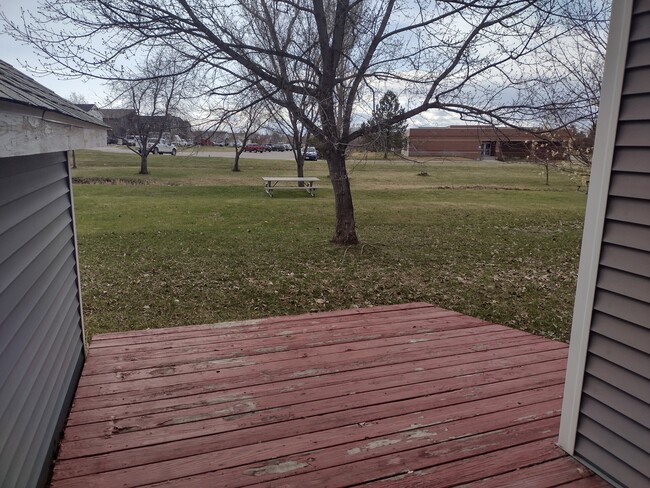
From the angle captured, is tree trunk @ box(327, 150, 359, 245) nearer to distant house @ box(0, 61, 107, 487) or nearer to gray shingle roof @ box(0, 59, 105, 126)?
distant house @ box(0, 61, 107, 487)

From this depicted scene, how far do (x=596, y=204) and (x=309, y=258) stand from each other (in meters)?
5.63

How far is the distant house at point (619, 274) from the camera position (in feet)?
5.59

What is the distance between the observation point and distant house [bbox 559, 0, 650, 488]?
5.59 ft

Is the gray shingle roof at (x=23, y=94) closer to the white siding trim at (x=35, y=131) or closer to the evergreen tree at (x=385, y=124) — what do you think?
the white siding trim at (x=35, y=131)

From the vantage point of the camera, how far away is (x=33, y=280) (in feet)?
6.89

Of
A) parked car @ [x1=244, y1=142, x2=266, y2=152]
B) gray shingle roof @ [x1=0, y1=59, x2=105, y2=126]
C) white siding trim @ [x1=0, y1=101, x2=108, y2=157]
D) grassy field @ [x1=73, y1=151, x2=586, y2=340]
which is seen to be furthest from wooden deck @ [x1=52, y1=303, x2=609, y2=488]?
parked car @ [x1=244, y1=142, x2=266, y2=152]

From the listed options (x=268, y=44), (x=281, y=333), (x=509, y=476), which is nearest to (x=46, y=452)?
(x=281, y=333)

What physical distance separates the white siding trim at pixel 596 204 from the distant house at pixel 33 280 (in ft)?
6.52

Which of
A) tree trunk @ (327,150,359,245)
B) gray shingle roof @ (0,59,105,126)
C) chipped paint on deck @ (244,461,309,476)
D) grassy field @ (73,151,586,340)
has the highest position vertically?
gray shingle roof @ (0,59,105,126)

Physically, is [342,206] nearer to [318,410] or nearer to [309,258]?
[309,258]

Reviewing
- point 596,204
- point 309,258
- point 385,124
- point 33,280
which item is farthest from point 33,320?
point 385,124

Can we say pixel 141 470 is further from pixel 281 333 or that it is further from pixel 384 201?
pixel 384 201

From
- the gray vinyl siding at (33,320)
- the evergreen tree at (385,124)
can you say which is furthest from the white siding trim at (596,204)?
the evergreen tree at (385,124)

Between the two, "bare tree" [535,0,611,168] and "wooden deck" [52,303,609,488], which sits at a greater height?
"bare tree" [535,0,611,168]
